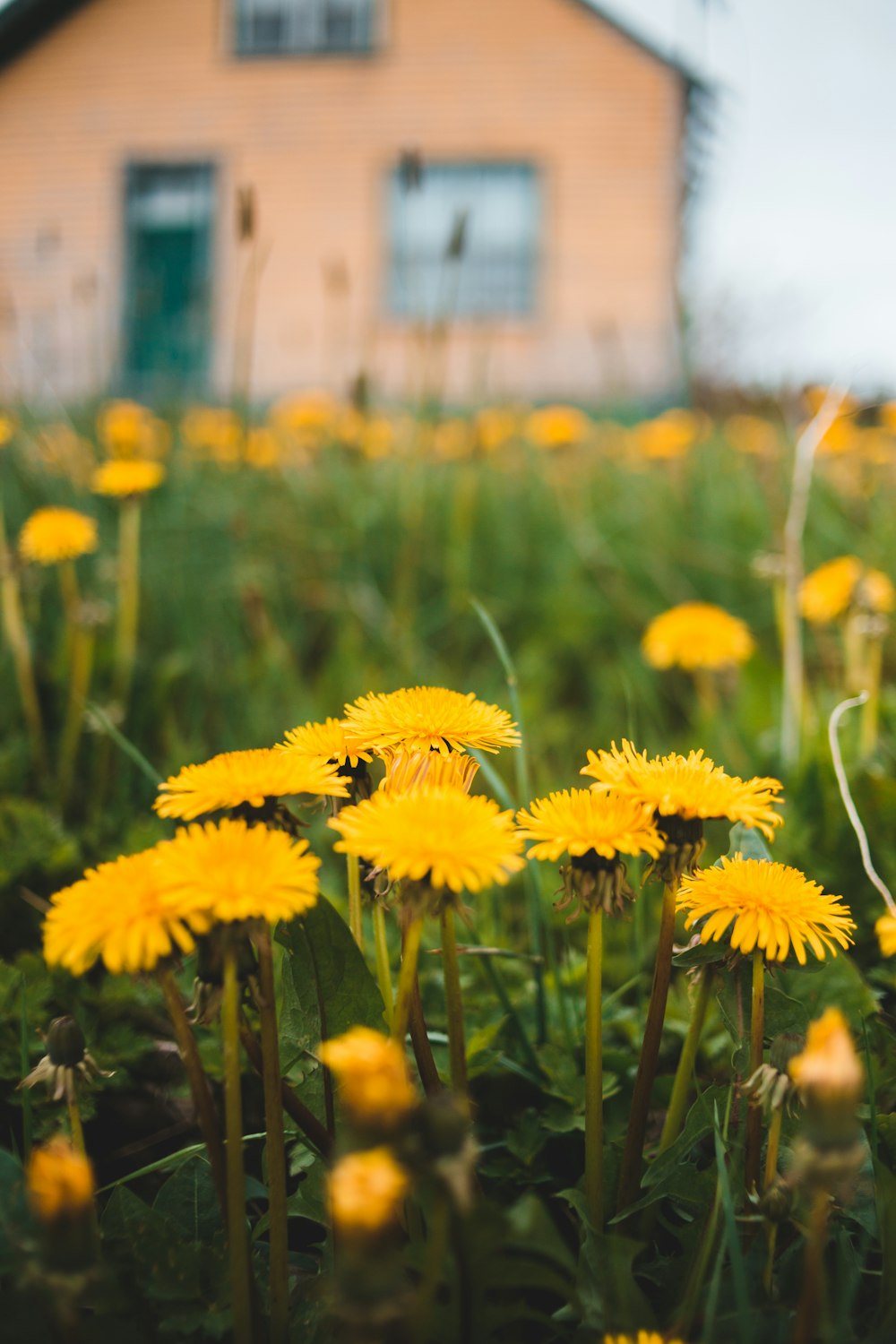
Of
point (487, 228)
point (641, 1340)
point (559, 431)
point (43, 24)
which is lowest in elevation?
point (641, 1340)

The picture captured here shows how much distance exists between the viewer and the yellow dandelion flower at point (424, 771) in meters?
0.60

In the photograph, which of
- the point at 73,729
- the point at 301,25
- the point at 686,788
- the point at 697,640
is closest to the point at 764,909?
the point at 686,788

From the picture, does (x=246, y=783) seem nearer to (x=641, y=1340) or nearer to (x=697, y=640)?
(x=641, y=1340)

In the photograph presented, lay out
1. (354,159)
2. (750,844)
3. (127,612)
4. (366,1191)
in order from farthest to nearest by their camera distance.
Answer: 1. (354,159)
2. (127,612)
3. (750,844)
4. (366,1191)

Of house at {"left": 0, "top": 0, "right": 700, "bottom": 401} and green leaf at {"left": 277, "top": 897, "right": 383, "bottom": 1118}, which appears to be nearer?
green leaf at {"left": 277, "top": 897, "right": 383, "bottom": 1118}

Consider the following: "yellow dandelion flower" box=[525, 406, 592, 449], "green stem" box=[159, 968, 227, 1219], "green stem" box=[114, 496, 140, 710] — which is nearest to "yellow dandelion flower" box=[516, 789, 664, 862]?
"green stem" box=[159, 968, 227, 1219]

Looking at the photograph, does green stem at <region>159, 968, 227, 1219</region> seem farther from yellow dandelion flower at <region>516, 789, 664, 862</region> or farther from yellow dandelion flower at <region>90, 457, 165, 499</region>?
yellow dandelion flower at <region>90, 457, 165, 499</region>

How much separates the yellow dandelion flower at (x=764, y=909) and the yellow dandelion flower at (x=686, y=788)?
1.3 inches

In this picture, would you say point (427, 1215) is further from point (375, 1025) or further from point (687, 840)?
point (687, 840)

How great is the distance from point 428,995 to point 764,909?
47cm

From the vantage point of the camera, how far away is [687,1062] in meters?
0.65

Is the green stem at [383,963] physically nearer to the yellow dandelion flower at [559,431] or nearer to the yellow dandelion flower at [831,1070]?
the yellow dandelion flower at [831,1070]

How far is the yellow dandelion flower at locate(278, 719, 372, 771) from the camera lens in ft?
2.05

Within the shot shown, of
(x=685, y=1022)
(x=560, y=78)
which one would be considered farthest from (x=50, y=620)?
(x=560, y=78)
